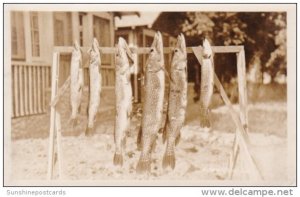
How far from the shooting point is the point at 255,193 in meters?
3.31

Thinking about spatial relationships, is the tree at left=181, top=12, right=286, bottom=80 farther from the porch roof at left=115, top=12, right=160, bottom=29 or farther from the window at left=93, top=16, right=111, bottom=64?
the window at left=93, top=16, right=111, bottom=64

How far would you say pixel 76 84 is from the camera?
3.15m

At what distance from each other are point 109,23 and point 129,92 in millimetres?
3589

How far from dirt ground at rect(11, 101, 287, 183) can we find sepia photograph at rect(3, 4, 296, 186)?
2 centimetres

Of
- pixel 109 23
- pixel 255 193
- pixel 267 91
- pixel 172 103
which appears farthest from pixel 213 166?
pixel 109 23

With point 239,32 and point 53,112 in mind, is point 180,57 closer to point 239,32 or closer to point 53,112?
point 53,112

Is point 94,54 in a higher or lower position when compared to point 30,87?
higher

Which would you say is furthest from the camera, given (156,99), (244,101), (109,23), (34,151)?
(109,23)

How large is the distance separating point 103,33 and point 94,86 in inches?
131

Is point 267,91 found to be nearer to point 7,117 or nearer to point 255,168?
point 255,168

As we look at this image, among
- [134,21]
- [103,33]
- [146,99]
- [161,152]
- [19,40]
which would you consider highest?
[134,21]

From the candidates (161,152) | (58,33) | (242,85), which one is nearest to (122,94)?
(242,85)

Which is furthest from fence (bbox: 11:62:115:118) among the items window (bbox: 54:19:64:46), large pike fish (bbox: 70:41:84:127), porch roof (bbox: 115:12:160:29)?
porch roof (bbox: 115:12:160:29)

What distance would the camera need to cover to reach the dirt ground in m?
3.78
